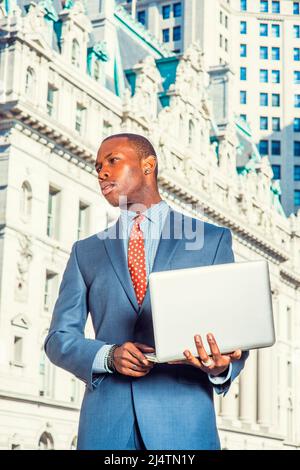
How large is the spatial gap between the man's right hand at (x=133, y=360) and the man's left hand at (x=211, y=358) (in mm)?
136

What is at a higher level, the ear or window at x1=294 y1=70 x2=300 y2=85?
window at x1=294 y1=70 x2=300 y2=85

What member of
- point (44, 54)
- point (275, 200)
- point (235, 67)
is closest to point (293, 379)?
point (275, 200)

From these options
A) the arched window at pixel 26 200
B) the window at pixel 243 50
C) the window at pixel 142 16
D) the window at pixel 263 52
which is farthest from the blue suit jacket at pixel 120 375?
the window at pixel 142 16

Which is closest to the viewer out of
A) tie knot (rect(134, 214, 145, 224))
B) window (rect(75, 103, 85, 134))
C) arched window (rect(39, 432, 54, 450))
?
tie knot (rect(134, 214, 145, 224))

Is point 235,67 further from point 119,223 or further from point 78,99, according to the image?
point 119,223

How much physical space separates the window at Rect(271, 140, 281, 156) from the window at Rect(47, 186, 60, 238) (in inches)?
1419

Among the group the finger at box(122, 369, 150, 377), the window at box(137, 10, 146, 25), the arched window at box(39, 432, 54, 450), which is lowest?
the finger at box(122, 369, 150, 377)

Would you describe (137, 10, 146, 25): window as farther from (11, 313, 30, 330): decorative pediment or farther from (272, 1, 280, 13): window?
(11, 313, 30, 330): decorative pediment

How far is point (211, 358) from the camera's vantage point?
4.51 metres

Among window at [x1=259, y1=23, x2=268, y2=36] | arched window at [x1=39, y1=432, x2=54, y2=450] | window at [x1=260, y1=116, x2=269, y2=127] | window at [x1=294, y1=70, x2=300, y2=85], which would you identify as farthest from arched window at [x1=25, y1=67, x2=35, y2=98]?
window at [x1=260, y1=116, x2=269, y2=127]

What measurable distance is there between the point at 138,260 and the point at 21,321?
3342cm

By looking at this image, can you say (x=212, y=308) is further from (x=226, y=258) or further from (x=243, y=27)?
(x=243, y=27)

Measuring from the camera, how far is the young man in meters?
4.71

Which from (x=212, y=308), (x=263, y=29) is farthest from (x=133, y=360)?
(x=263, y=29)
